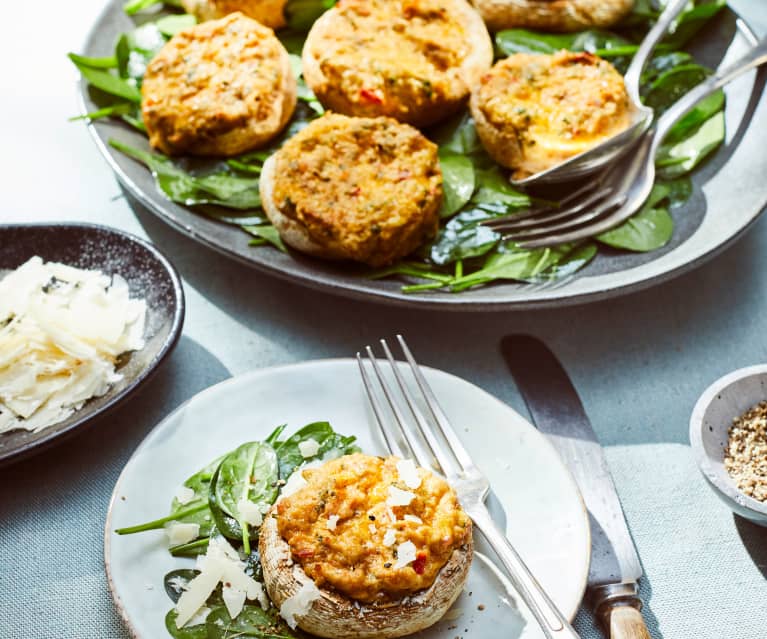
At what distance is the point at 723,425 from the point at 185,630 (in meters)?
1.35

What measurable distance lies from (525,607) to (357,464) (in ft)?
1.51

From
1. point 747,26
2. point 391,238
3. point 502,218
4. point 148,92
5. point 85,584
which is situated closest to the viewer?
point 85,584

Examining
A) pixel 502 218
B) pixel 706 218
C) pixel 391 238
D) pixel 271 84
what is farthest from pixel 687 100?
pixel 271 84

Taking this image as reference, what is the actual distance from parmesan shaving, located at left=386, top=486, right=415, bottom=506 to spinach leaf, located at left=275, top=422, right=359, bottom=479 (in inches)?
11.9

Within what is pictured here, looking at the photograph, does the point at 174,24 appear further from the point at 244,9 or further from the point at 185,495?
the point at 185,495

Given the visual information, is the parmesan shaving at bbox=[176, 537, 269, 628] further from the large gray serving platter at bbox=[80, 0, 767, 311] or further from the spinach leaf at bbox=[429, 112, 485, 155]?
the spinach leaf at bbox=[429, 112, 485, 155]

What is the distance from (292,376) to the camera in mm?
2281

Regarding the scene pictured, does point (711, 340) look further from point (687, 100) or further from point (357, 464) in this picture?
point (357, 464)

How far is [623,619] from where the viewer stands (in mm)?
1911

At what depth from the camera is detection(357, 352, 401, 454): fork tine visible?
7.16ft

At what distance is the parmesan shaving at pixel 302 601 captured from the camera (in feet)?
5.84

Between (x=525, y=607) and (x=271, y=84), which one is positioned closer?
(x=525, y=607)

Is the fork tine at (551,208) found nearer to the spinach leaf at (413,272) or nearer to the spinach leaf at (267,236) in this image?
the spinach leaf at (413,272)

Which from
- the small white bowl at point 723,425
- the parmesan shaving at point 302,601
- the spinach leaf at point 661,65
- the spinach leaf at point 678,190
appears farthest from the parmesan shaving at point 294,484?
the spinach leaf at point 661,65
